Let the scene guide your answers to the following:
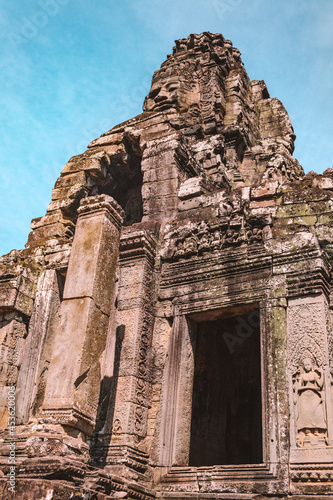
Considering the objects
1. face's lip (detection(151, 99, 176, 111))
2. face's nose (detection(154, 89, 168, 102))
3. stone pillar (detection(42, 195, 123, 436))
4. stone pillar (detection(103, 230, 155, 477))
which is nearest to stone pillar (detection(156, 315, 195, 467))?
stone pillar (detection(103, 230, 155, 477))

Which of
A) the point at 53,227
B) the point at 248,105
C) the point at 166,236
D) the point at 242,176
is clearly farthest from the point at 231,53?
the point at 166,236

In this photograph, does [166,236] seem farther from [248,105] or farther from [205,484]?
[248,105]

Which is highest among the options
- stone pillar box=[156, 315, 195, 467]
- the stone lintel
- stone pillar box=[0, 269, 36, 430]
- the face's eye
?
the face's eye

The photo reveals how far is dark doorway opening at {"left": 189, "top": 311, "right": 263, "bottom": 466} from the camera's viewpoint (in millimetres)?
9266

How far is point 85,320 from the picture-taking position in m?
6.39

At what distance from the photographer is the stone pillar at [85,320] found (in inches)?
239

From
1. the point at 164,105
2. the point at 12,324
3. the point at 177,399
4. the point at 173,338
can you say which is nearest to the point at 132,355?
the point at 173,338

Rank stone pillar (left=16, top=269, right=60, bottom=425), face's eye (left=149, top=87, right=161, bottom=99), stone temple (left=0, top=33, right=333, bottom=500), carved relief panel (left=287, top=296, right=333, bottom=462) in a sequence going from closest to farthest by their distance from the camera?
carved relief panel (left=287, top=296, right=333, bottom=462) < stone temple (left=0, top=33, right=333, bottom=500) < stone pillar (left=16, top=269, right=60, bottom=425) < face's eye (left=149, top=87, right=161, bottom=99)

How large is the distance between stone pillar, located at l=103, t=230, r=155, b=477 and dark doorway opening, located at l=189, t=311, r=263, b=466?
175 centimetres

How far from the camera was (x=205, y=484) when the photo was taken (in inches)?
250

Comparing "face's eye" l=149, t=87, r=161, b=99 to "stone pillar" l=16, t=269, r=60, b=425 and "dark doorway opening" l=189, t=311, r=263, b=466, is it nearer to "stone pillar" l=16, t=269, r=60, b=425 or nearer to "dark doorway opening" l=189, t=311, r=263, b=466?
"stone pillar" l=16, t=269, r=60, b=425

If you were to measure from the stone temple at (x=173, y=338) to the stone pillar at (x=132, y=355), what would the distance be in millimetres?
23

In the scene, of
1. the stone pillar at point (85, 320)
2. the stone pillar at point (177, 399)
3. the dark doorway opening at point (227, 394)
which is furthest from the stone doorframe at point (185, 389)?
the dark doorway opening at point (227, 394)

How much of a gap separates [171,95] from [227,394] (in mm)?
7778
